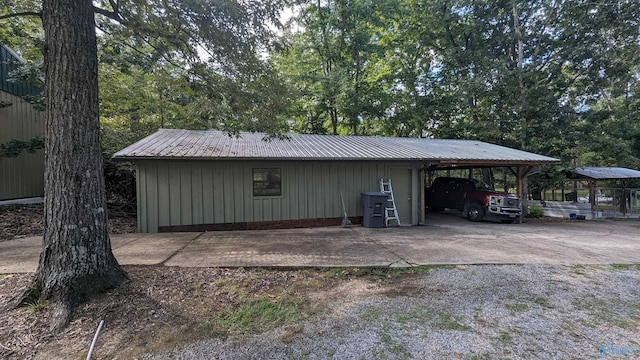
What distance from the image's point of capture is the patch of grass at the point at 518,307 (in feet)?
10.4

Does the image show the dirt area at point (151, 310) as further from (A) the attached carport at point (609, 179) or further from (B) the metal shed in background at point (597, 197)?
(A) the attached carport at point (609, 179)

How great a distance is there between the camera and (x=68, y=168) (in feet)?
10.1

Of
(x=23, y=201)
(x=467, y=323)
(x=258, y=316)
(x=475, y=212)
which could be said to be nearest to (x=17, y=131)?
(x=23, y=201)

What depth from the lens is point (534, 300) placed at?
3400 mm

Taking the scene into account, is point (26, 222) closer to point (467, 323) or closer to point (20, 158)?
point (20, 158)

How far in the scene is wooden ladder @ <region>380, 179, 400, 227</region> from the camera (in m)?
8.72

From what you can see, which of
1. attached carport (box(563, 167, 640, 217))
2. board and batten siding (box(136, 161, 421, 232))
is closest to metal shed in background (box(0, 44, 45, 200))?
board and batten siding (box(136, 161, 421, 232))

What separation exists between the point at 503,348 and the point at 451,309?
70 centimetres

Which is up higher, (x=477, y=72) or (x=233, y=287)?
(x=477, y=72)

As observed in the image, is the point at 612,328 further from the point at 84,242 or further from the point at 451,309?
the point at 84,242

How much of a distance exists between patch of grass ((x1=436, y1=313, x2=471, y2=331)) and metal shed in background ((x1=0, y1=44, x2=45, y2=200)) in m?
11.3

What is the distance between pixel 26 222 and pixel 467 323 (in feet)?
31.5

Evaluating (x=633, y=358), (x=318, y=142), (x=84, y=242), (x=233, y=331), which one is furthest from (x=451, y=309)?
(x=318, y=142)

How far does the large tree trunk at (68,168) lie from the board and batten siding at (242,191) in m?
4.15
